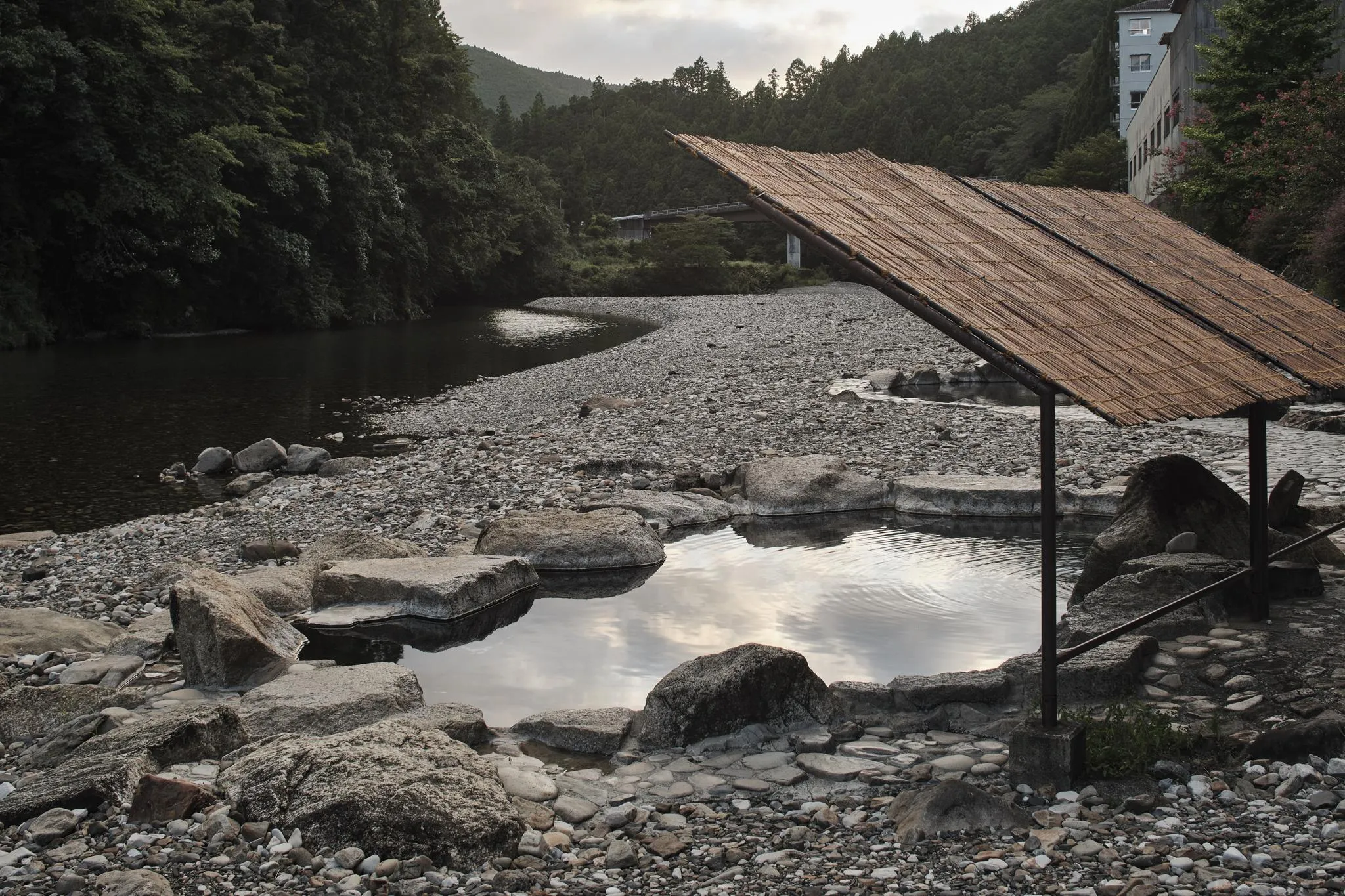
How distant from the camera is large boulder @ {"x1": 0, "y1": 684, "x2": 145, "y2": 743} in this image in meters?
6.22

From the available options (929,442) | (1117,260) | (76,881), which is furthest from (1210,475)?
(76,881)

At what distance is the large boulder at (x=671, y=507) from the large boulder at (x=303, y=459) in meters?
5.74

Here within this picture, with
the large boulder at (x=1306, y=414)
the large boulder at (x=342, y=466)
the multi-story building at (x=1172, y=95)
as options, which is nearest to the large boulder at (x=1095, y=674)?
the large boulder at (x=1306, y=414)

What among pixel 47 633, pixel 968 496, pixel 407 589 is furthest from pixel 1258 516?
pixel 47 633

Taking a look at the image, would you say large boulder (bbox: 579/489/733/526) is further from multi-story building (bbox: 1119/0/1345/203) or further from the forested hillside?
the forested hillside

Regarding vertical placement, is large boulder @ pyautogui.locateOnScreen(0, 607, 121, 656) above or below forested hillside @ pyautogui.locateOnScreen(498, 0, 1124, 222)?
below

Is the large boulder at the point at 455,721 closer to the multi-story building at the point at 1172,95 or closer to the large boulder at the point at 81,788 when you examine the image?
the large boulder at the point at 81,788

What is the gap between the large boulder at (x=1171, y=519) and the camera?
8023 millimetres

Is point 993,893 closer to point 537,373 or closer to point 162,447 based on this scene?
point 162,447

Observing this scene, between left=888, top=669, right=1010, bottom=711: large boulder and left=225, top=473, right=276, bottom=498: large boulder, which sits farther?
left=225, top=473, right=276, bottom=498: large boulder

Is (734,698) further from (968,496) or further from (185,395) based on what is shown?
(185,395)

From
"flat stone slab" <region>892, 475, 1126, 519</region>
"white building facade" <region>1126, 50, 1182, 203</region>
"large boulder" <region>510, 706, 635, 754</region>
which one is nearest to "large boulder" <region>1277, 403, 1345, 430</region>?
"flat stone slab" <region>892, 475, 1126, 519</region>

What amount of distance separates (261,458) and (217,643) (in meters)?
9.73

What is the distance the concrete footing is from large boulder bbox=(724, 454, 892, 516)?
22.6 ft
